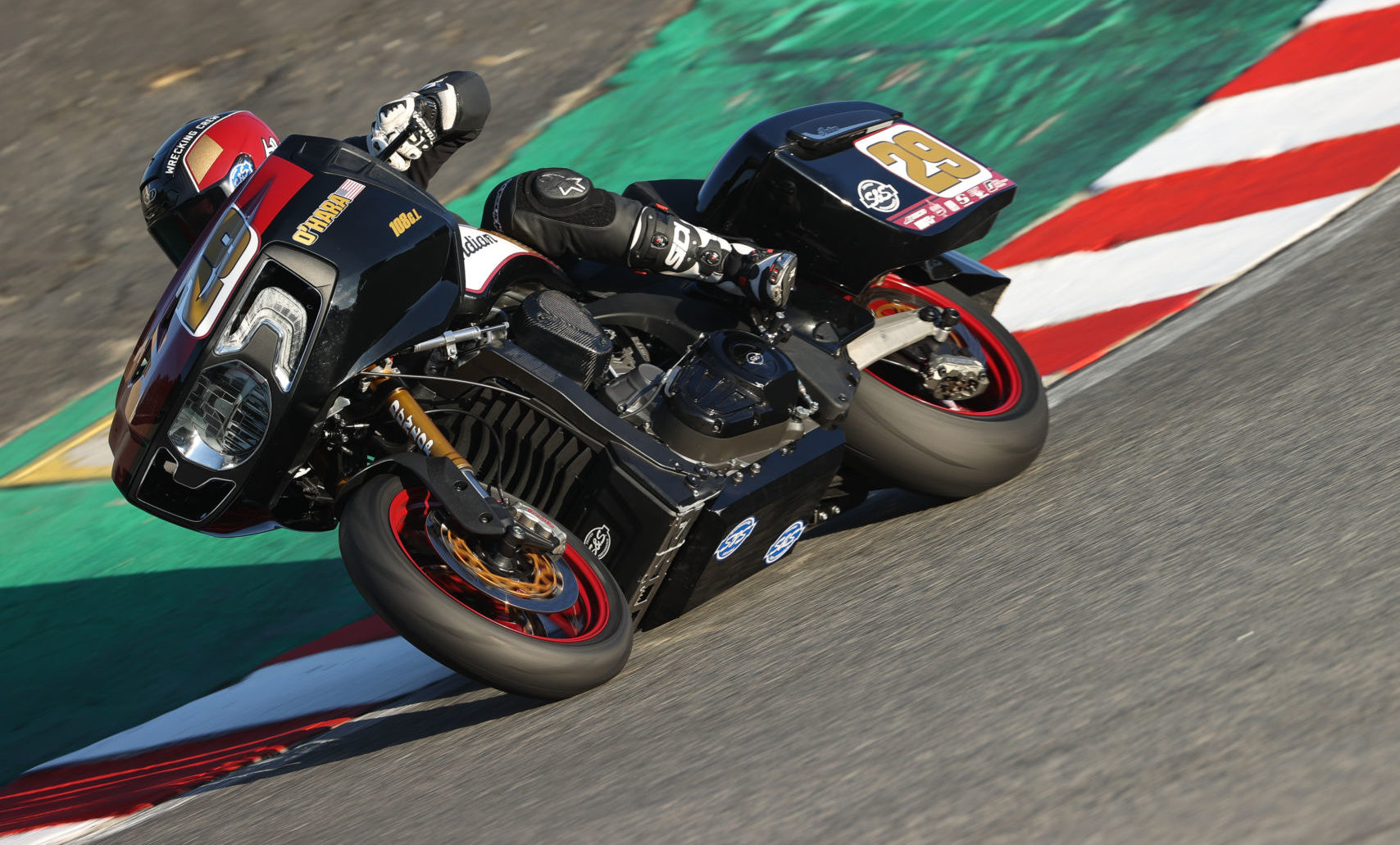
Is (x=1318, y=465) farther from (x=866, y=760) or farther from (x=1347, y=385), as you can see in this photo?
(x=866, y=760)

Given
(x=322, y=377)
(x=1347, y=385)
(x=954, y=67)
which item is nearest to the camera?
(x=322, y=377)

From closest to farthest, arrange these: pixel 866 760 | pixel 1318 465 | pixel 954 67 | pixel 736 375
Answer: pixel 866 760 → pixel 1318 465 → pixel 736 375 → pixel 954 67

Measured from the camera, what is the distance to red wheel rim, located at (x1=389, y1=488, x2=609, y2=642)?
10.2ft

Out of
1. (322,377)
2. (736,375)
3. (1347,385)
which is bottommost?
(1347,385)

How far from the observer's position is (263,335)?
10.1ft

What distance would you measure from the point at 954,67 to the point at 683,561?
4.81m

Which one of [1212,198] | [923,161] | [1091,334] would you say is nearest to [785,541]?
[923,161]

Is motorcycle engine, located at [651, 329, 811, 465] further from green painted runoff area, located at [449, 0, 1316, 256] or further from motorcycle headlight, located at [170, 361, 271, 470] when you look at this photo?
green painted runoff area, located at [449, 0, 1316, 256]

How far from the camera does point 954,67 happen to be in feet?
24.6

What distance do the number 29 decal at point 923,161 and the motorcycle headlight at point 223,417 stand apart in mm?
1917

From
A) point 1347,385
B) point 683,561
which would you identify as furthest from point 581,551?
point 1347,385

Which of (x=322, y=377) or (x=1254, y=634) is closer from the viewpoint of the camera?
(x=1254, y=634)

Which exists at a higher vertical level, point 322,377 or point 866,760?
point 322,377

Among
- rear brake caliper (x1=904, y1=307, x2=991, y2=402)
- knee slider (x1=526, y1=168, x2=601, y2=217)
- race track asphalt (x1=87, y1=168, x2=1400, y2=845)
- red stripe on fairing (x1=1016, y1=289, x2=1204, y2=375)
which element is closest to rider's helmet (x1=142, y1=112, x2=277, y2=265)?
knee slider (x1=526, y1=168, x2=601, y2=217)
